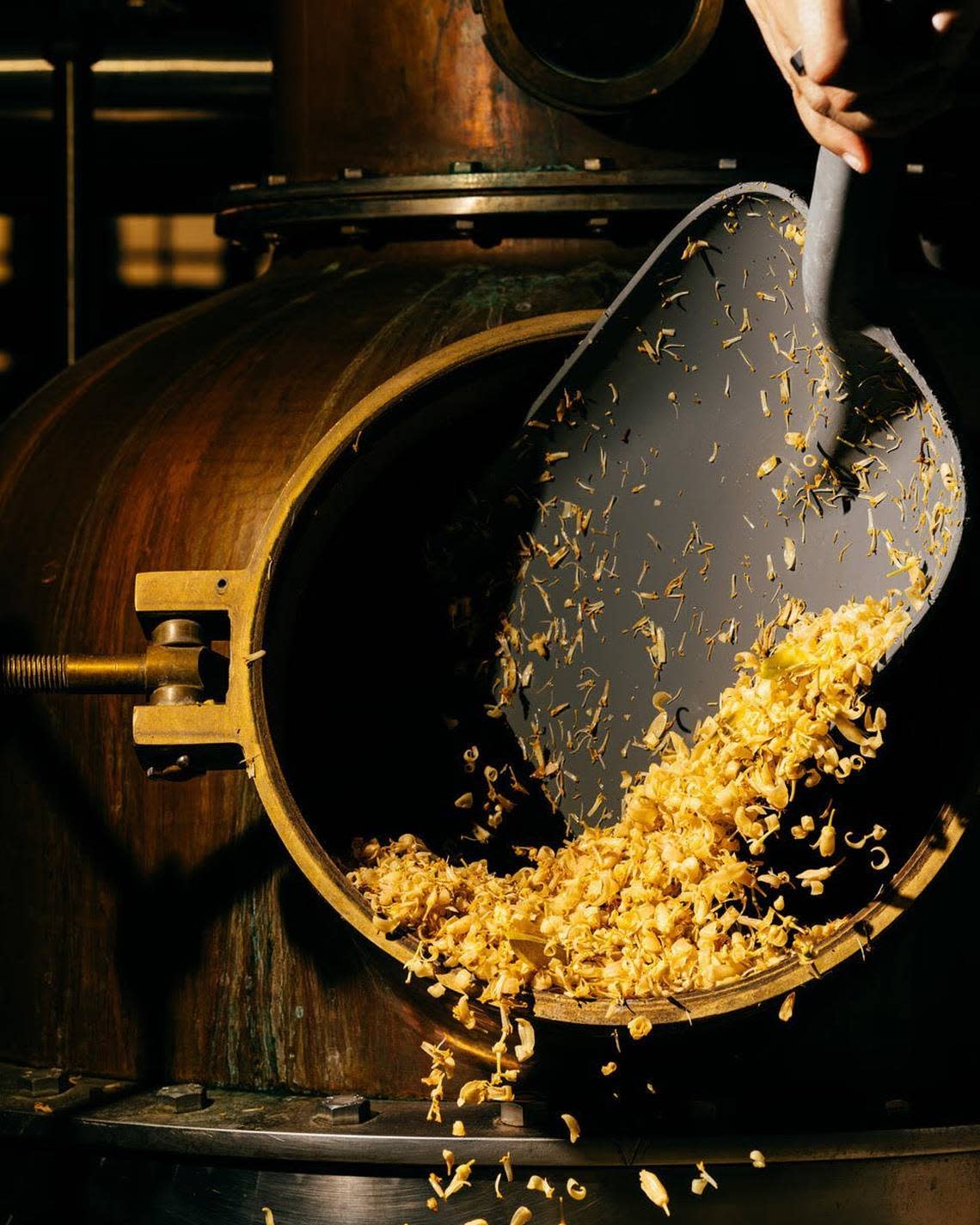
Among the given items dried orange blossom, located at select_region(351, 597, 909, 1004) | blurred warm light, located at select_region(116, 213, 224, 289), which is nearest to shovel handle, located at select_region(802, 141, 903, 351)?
dried orange blossom, located at select_region(351, 597, 909, 1004)

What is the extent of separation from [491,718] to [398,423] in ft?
1.82

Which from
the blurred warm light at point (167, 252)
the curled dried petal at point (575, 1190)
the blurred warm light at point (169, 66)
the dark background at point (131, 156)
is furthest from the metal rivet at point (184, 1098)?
→ the blurred warm light at point (167, 252)

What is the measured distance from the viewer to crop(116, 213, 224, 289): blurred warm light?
4805 mm

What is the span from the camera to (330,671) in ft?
7.97

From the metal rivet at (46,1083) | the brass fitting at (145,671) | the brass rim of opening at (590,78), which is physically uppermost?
the brass rim of opening at (590,78)

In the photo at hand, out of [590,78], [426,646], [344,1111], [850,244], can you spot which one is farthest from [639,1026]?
[590,78]

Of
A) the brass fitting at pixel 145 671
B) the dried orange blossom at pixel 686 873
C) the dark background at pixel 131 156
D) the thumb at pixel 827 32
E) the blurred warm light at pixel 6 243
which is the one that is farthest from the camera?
the blurred warm light at pixel 6 243

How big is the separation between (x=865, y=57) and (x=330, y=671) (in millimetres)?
1382

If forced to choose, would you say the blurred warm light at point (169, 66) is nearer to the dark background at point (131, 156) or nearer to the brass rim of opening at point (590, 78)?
the dark background at point (131, 156)

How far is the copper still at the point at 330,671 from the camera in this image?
2018 mm

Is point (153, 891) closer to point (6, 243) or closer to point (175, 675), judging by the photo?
point (175, 675)

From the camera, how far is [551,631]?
2.49 meters

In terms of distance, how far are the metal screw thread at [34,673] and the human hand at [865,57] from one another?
1.14 meters

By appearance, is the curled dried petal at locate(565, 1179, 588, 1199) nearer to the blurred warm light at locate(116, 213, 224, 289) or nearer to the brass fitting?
the brass fitting
